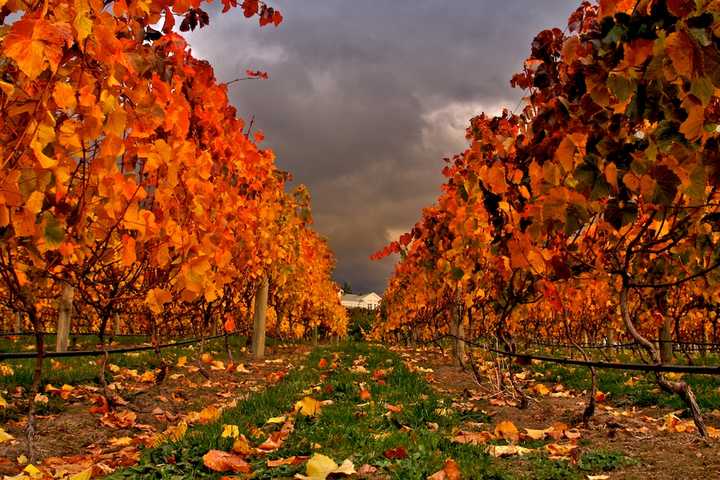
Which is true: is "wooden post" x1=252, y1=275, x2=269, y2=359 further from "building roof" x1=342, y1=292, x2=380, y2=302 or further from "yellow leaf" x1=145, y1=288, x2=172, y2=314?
"building roof" x1=342, y1=292, x2=380, y2=302

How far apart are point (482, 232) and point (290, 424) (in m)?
2.78

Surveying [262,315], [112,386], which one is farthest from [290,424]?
[262,315]

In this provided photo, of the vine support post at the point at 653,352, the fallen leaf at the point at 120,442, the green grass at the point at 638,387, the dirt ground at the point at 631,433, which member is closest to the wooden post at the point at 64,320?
the fallen leaf at the point at 120,442

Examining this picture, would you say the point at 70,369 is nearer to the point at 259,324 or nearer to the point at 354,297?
the point at 259,324

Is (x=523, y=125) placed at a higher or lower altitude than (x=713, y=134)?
higher

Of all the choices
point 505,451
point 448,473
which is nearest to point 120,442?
point 448,473

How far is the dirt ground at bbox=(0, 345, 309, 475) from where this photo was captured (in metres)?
3.89

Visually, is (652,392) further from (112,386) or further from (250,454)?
(112,386)

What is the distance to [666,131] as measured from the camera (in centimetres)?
192

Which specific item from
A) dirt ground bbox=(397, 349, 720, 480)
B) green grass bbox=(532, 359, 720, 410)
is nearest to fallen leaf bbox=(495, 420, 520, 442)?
dirt ground bbox=(397, 349, 720, 480)

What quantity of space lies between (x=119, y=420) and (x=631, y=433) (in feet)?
15.1

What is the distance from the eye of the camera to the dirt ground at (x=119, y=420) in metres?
3.89

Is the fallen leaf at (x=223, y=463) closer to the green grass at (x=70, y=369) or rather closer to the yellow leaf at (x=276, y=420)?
the yellow leaf at (x=276, y=420)

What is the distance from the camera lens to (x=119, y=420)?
5.05 m
